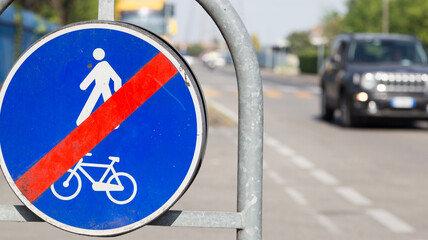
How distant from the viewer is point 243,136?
89.6 inches

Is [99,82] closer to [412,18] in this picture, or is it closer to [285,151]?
[285,151]

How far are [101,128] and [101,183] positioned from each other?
0.14m

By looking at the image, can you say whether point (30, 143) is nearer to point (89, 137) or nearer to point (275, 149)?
point (89, 137)

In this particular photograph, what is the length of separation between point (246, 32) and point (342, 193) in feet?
21.8

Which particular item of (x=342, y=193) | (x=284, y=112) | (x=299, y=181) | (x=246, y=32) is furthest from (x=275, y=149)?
(x=246, y=32)

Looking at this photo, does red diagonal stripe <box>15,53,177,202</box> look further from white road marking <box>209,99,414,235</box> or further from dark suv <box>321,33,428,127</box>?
dark suv <box>321,33,428,127</box>

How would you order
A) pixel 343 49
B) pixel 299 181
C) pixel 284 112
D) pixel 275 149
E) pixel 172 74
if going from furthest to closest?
pixel 284 112, pixel 343 49, pixel 275 149, pixel 299 181, pixel 172 74

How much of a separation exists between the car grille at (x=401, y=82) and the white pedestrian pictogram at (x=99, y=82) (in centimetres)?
1429

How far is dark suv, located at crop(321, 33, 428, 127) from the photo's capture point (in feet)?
53.2

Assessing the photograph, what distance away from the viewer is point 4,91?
231cm

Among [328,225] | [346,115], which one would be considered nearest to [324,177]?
[328,225]

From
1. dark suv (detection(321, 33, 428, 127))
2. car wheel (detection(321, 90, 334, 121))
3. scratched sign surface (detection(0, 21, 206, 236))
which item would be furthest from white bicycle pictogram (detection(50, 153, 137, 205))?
car wheel (detection(321, 90, 334, 121))

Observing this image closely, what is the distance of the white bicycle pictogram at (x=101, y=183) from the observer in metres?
2.26

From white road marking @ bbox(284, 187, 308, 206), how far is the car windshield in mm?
8580
